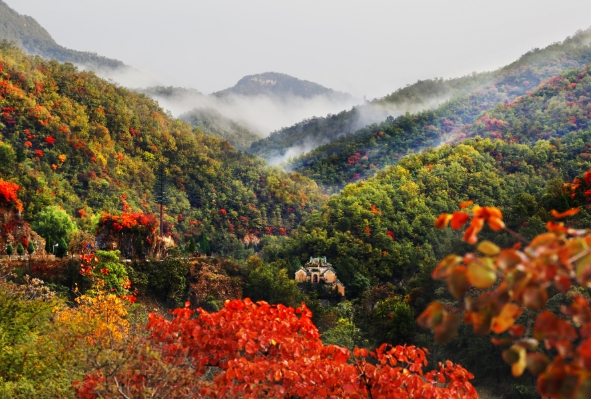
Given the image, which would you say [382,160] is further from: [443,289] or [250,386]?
[250,386]

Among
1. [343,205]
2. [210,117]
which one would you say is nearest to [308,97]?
[210,117]

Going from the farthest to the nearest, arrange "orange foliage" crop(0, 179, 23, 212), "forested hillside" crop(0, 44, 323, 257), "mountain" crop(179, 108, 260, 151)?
1. "mountain" crop(179, 108, 260, 151)
2. "forested hillside" crop(0, 44, 323, 257)
3. "orange foliage" crop(0, 179, 23, 212)

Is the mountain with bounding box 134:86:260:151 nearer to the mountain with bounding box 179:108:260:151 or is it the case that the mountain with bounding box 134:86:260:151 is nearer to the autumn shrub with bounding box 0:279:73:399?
the mountain with bounding box 179:108:260:151

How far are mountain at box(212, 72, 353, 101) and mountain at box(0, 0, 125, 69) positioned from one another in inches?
2156

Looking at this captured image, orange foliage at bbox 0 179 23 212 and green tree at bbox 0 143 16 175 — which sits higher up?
green tree at bbox 0 143 16 175

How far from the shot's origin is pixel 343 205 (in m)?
36.3

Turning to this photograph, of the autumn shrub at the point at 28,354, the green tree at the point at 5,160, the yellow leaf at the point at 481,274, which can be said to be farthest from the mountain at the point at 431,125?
the yellow leaf at the point at 481,274

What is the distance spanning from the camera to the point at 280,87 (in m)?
171

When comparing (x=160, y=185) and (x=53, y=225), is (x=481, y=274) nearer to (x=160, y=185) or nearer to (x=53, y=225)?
(x=53, y=225)

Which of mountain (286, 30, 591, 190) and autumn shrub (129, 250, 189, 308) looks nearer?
autumn shrub (129, 250, 189, 308)

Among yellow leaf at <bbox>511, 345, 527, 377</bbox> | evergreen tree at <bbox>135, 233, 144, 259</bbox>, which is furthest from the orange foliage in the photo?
yellow leaf at <bbox>511, 345, 527, 377</bbox>

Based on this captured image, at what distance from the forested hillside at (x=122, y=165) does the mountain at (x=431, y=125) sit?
9062mm

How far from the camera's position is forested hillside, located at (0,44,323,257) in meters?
33.6

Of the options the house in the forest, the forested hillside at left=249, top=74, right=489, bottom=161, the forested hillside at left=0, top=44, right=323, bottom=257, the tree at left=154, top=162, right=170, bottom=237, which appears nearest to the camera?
the house in the forest
